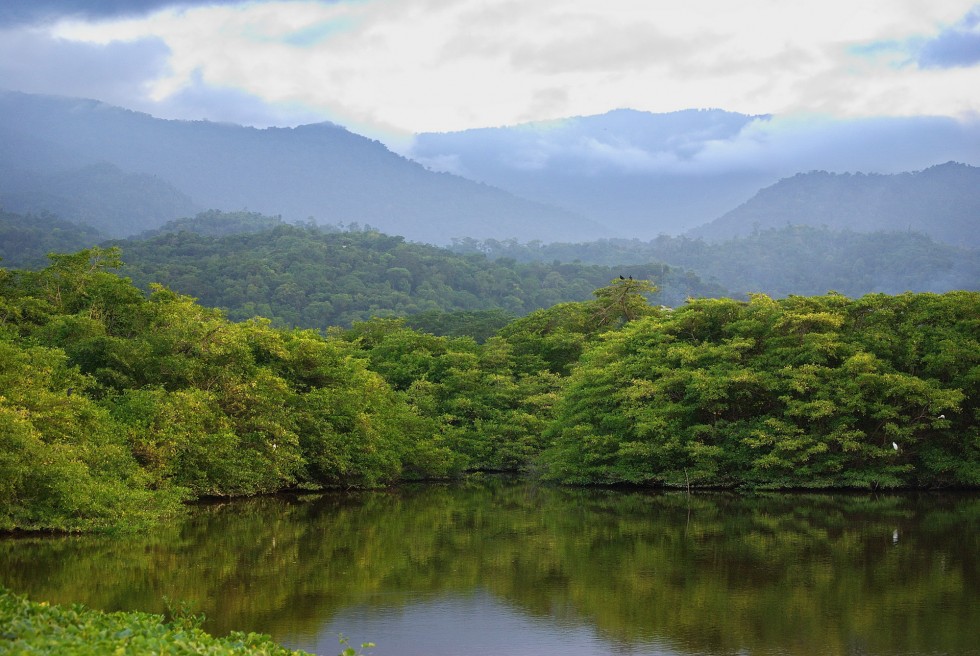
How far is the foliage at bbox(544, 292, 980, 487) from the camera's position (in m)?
34.7

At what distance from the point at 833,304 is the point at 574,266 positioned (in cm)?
11115

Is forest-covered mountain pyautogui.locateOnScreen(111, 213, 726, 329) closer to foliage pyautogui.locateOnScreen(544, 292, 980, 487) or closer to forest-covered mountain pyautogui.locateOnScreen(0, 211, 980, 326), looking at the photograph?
forest-covered mountain pyautogui.locateOnScreen(0, 211, 980, 326)

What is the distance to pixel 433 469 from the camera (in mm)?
42531

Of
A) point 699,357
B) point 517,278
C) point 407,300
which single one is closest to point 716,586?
point 699,357

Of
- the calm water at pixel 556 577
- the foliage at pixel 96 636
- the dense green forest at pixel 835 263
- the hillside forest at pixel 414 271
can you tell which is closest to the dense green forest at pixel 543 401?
the calm water at pixel 556 577

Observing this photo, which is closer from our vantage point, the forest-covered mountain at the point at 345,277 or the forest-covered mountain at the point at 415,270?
the forest-covered mountain at the point at 345,277

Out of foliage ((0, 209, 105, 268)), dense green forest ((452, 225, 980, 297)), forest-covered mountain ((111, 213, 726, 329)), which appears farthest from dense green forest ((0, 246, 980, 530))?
dense green forest ((452, 225, 980, 297))

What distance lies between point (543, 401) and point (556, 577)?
2464 cm

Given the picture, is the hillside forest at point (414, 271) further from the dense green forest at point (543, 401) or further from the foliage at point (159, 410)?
the foliage at point (159, 410)

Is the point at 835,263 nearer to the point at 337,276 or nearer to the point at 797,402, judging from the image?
the point at 337,276

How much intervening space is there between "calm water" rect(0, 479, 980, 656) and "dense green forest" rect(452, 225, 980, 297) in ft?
422

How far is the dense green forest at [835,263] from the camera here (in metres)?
159

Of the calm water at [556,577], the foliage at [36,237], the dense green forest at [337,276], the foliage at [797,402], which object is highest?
the foliage at [36,237]

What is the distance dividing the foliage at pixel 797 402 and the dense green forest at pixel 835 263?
114701 mm
